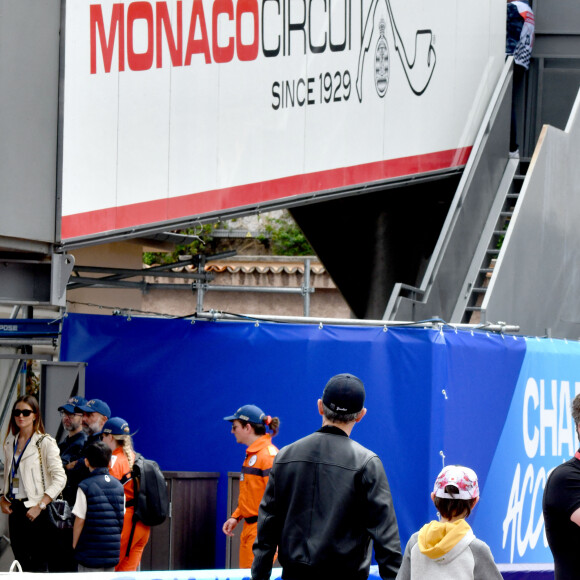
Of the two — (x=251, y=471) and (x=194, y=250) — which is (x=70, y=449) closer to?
(x=251, y=471)

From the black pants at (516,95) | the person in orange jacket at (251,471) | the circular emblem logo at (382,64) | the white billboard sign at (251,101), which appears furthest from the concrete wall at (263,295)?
the person in orange jacket at (251,471)

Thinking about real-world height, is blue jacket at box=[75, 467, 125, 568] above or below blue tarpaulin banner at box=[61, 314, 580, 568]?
below

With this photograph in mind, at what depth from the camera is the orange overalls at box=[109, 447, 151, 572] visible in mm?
8969

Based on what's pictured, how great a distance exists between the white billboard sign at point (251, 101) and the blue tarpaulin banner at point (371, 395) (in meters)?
1.37

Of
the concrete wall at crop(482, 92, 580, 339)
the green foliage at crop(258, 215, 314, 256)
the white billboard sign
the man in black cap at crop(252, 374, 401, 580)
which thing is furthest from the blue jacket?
the green foliage at crop(258, 215, 314, 256)

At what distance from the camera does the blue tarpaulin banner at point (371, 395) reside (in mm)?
10047

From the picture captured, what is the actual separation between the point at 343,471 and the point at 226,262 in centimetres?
1725

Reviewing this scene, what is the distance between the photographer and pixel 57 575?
6.40 m

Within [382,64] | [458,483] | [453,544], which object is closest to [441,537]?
[453,544]

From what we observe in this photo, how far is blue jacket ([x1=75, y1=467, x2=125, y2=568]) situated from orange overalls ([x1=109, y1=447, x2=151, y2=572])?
679mm

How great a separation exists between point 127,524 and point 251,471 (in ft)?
3.79

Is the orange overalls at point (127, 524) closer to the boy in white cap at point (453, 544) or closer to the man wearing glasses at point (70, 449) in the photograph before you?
the man wearing glasses at point (70, 449)

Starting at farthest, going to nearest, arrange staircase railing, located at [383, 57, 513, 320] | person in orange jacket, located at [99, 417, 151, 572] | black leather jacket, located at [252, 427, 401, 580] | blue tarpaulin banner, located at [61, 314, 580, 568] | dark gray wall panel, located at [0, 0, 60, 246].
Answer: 1. staircase railing, located at [383, 57, 513, 320]
2. blue tarpaulin banner, located at [61, 314, 580, 568]
3. person in orange jacket, located at [99, 417, 151, 572]
4. dark gray wall panel, located at [0, 0, 60, 246]
5. black leather jacket, located at [252, 427, 401, 580]

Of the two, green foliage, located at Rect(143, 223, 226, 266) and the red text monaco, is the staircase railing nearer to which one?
the red text monaco
